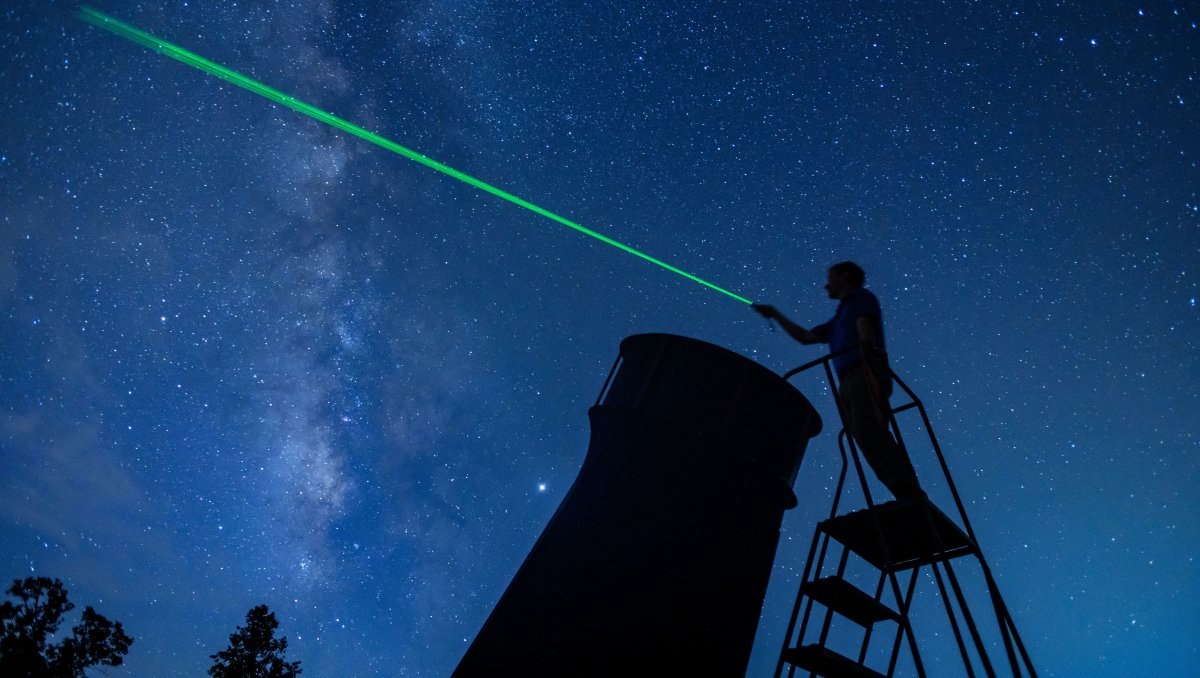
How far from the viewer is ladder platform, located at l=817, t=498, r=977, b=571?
10.6 ft

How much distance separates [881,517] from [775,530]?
1417 millimetres

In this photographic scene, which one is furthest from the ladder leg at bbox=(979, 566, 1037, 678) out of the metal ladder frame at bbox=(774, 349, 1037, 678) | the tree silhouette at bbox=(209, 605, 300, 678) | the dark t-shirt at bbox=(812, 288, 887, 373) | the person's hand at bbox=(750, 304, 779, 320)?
the tree silhouette at bbox=(209, 605, 300, 678)

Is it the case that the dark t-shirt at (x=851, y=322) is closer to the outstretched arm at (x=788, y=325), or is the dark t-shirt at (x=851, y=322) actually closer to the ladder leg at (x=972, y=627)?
the outstretched arm at (x=788, y=325)

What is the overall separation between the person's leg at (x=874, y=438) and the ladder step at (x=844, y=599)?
629mm

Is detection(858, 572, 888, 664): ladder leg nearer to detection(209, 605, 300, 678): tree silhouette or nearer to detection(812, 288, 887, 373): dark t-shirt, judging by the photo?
detection(812, 288, 887, 373): dark t-shirt

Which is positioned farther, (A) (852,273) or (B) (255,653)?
(B) (255,653)

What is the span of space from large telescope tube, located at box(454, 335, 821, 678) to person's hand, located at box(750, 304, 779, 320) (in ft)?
1.63

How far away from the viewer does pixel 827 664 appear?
3.00m

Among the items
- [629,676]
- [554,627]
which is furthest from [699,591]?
[554,627]

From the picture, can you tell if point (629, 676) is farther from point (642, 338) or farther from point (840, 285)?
point (840, 285)

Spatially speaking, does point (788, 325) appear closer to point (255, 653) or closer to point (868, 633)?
point (868, 633)

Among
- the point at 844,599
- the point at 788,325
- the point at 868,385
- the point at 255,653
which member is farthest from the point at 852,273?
the point at 255,653

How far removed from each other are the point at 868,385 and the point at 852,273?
1202 millimetres

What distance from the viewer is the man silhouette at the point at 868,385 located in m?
3.59
